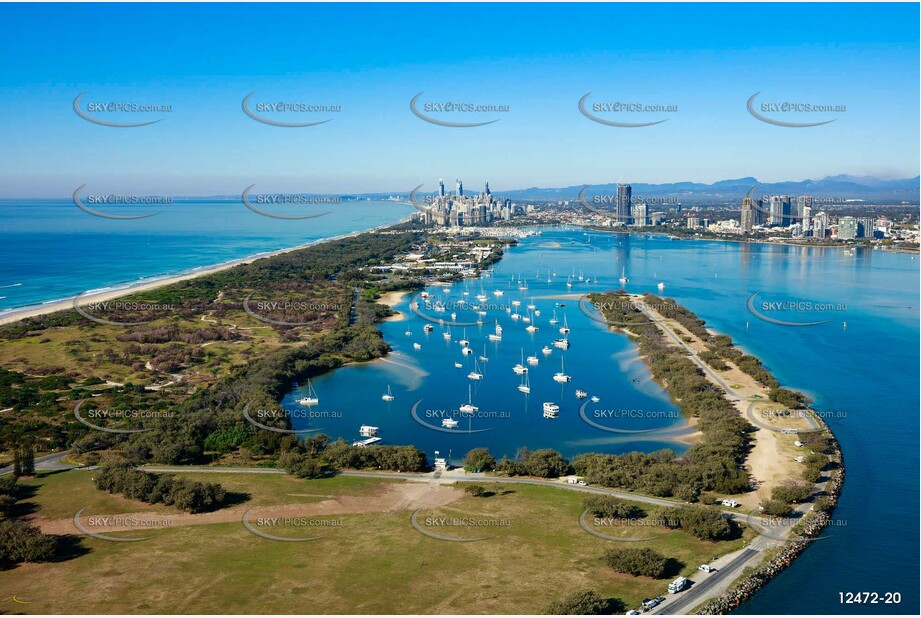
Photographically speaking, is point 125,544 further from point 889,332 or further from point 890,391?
point 889,332

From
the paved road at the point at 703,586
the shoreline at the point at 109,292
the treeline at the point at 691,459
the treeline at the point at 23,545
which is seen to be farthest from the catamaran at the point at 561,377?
the shoreline at the point at 109,292

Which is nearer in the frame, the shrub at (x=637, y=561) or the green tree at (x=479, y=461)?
the shrub at (x=637, y=561)

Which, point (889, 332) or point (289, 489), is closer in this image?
point (289, 489)

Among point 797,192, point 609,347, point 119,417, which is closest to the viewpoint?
point 119,417

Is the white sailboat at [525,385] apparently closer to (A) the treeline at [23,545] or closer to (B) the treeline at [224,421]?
(B) the treeline at [224,421]

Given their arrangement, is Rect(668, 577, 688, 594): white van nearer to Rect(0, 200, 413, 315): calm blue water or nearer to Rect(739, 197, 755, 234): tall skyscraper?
Rect(0, 200, 413, 315): calm blue water

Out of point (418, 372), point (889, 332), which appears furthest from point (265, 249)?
point (889, 332)
